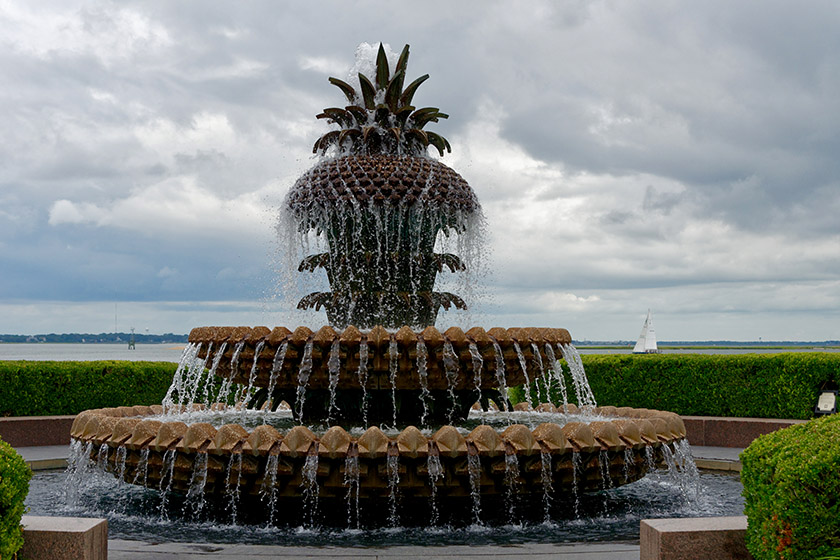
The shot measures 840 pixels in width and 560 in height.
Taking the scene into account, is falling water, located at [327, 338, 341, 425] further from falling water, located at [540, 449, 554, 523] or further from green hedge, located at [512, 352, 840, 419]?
green hedge, located at [512, 352, 840, 419]

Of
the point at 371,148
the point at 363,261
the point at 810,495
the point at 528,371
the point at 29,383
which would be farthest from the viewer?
the point at 29,383

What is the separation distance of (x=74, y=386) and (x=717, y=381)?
13.6m

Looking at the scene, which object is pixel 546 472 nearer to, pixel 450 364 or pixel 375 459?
pixel 450 364

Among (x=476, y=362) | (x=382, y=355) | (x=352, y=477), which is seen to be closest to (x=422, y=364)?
(x=382, y=355)

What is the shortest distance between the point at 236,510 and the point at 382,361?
2161 mm

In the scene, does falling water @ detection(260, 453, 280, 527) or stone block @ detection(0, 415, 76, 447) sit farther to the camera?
stone block @ detection(0, 415, 76, 447)

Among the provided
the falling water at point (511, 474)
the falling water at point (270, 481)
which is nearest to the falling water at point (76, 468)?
the falling water at point (270, 481)

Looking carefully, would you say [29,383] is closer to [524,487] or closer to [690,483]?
[524,487]

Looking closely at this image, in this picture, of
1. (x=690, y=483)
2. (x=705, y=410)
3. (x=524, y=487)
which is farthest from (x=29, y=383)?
(x=705, y=410)

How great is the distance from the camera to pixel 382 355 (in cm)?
703

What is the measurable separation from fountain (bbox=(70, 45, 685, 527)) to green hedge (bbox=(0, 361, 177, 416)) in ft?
17.1

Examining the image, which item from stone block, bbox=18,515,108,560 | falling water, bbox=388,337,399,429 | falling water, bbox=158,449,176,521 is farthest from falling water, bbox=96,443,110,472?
falling water, bbox=388,337,399,429

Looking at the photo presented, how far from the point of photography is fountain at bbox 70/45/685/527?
627 centimetres

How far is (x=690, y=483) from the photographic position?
8.34m
